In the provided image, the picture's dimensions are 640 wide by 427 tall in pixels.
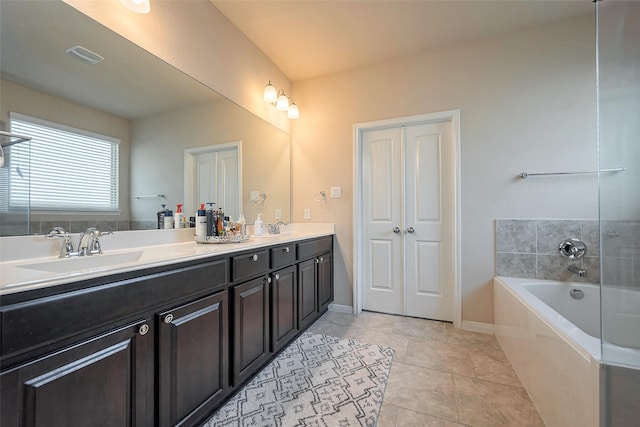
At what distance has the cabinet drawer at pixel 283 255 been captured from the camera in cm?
171

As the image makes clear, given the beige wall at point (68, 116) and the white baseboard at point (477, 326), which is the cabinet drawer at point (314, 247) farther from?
the white baseboard at point (477, 326)

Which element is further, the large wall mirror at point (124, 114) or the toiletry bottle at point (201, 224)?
the toiletry bottle at point (201, 224)

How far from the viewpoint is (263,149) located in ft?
8.12

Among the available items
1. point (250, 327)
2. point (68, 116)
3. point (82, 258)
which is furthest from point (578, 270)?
point (68, 116)

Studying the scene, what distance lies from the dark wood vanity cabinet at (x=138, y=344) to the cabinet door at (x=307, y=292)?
399mm

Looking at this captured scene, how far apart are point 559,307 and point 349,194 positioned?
6.26ft

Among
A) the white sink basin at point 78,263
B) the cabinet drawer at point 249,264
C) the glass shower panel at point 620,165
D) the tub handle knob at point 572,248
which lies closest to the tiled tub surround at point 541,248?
the tub handle knob at point 572,248

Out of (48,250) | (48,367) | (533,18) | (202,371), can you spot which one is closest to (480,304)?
(202,371)

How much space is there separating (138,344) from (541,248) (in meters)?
2.70

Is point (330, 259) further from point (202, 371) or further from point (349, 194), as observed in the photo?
point (202, 371)

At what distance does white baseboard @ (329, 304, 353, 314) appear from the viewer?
2.63m

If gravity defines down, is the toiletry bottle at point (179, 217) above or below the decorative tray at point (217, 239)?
above

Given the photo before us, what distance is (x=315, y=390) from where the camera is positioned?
1452mm

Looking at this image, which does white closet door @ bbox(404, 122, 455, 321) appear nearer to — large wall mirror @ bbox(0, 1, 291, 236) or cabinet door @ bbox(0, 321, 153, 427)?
large wall mirror @ bbox(0, 1, 291, 236)
